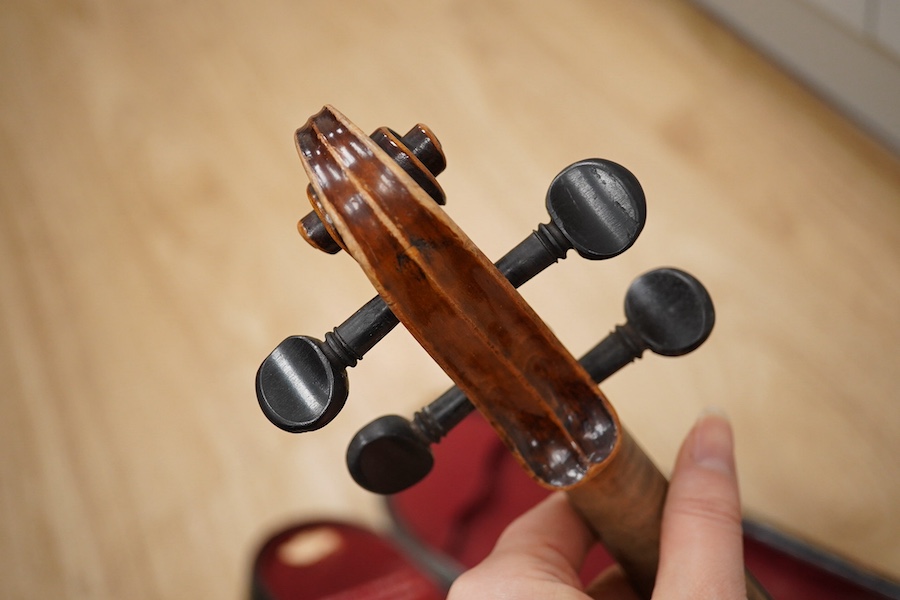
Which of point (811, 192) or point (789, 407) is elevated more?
point (811, 192)

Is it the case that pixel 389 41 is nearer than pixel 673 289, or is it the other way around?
pixel 673 289

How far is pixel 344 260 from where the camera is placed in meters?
1.10

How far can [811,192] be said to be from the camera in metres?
1.00

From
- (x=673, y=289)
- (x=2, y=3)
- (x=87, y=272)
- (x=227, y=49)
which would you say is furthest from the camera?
(x=2, y=3)

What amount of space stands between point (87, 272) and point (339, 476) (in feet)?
1.58

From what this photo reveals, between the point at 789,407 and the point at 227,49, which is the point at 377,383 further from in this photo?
the point at 227,49

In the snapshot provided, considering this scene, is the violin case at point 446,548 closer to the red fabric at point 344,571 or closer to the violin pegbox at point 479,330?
the red fabric at point 344,571

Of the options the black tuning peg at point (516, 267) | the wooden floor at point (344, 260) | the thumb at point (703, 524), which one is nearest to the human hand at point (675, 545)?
the thumb at point (703, 524)

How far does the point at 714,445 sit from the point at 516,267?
236 millimetres

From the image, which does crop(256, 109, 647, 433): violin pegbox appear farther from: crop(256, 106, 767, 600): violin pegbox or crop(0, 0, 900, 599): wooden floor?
crop(0, 0, 900, 599): wooden floor

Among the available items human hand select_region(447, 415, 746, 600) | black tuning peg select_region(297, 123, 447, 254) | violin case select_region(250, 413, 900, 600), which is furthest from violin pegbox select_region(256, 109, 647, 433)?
violin case select_region(250, 413, 900, 600)

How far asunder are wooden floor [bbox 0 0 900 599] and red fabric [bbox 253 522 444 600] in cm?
6

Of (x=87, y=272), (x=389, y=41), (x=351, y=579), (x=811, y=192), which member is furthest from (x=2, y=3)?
(x=811, y=192)

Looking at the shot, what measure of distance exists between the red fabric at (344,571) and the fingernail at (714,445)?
0.35 meters
